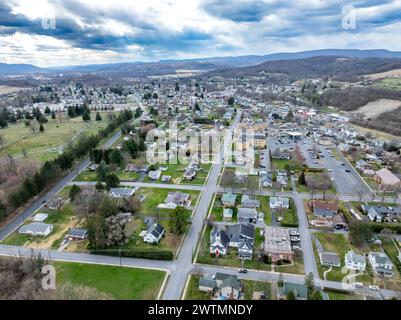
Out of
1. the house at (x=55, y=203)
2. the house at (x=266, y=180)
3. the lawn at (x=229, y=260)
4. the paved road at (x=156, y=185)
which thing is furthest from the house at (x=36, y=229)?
the house at (x=266, y=180)

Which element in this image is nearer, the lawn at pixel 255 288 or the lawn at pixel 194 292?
the lawn at pixel 194 292

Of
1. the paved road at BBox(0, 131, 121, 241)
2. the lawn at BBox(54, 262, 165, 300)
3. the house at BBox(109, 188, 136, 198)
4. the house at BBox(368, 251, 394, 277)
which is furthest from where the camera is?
the house at BBox(109, 188, 136, 198)

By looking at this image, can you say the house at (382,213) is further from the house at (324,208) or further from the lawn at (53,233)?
the lawn at (53,233)

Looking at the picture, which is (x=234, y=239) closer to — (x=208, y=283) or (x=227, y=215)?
(x=227, y=215)

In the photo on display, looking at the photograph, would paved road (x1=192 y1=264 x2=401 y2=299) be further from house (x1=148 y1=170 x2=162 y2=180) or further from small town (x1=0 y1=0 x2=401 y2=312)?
house (x1=148 y1=170 x2=162 y2=180)

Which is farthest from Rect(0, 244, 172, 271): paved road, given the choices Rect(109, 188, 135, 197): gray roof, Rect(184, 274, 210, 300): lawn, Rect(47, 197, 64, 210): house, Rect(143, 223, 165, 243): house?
Rect(109, 188, 135, 197): gray roof

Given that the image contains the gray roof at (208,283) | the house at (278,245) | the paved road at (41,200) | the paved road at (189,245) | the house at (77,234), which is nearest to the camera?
the gray roof at (208,283)
